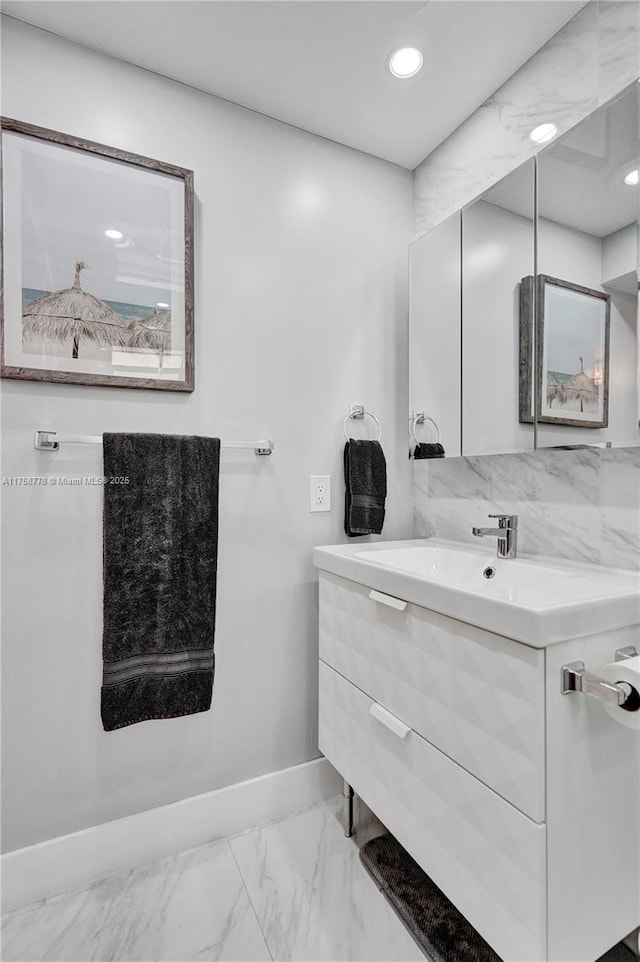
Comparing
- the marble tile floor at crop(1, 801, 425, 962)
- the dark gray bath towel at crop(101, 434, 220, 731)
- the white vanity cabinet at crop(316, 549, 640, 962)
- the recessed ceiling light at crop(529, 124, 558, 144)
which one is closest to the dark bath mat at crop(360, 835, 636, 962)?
the marble tile floor at crop(1, 801, 425, 962)

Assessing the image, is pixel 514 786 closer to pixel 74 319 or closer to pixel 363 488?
pixel 363 488

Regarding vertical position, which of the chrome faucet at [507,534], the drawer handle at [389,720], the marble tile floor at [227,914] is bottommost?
the marble tile floor at [227,914]

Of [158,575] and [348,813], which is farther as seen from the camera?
[348,813]

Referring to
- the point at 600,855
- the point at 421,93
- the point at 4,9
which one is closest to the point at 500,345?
the point at 421,93

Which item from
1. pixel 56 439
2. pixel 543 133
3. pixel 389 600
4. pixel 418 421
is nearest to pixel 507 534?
pixel 389 600

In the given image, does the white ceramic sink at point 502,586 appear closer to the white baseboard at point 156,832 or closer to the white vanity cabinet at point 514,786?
the white vanity cabinet at point 514,786

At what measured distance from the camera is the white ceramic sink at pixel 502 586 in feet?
2.79

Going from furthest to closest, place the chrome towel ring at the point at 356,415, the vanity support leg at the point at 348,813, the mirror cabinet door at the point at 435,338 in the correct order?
the chrome towel ring at the point at 356,415
the mirror cabinet door at the point at 435,338
the vanity support leg at the point at 348,813

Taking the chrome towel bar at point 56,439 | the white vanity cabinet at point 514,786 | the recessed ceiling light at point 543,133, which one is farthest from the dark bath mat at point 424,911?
the recessed ceiling light at point 543,133

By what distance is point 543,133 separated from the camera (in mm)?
1399

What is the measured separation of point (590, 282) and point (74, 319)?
1.40 m

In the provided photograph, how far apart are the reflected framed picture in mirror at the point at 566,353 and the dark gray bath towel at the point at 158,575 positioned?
97cm

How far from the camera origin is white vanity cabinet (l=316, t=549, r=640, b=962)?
842 millimetres

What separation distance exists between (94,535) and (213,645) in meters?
0.49
